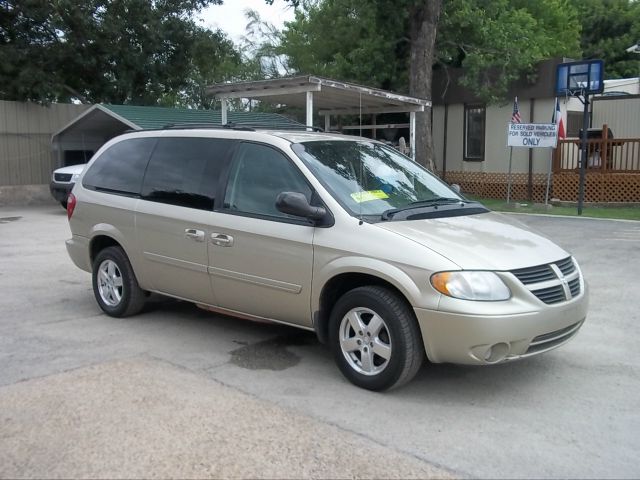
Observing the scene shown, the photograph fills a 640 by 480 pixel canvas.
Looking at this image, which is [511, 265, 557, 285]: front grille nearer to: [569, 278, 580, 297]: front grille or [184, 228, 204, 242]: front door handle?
[569, 278, 580, 297]: front grille

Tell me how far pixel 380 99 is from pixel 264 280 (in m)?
11.8

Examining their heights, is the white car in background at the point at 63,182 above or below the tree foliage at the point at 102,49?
below

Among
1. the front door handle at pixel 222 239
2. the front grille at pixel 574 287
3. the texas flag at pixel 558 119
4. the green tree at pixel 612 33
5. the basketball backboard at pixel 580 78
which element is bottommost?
the front grille at pixel 574 287

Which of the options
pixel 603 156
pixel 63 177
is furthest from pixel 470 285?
pixel 603 156

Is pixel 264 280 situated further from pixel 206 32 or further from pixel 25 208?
pixel 206 32

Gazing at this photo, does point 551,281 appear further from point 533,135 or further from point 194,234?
point 533,135

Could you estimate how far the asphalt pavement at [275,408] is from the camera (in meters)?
3.63

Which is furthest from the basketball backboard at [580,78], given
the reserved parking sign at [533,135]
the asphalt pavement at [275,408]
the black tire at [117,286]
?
the black tire at [117,286]

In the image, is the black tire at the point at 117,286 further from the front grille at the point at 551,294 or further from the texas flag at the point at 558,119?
the texas flag at the point at 558,119

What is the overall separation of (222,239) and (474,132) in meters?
18.0

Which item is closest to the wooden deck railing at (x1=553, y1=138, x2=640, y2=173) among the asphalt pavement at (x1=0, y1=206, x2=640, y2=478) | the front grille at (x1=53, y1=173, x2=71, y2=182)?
the asphalt pavement at (x1=0, y1=206, x2=640, y2=478)

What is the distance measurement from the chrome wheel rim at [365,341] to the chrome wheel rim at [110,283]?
2.87 metres

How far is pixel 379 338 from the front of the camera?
4.62m

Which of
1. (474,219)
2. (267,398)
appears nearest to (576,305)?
(474,219)
